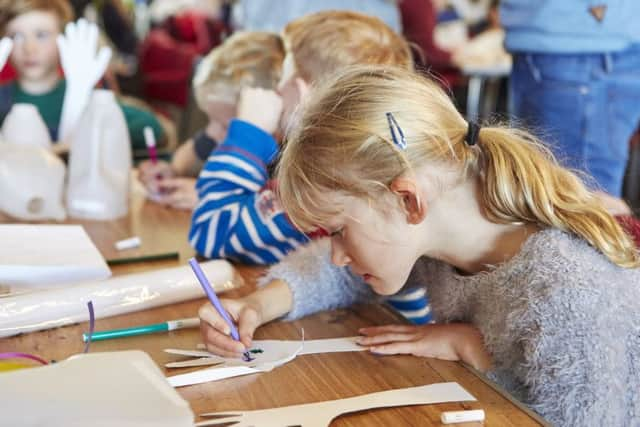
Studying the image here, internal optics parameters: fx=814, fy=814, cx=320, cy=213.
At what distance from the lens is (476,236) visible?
1.02 metres

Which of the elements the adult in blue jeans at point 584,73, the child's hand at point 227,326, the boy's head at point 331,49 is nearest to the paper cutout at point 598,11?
the adult in blue jeans at point 584,73

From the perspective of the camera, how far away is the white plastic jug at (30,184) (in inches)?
55.8

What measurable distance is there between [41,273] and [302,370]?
0.40 m

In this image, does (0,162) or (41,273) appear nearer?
(41,273)

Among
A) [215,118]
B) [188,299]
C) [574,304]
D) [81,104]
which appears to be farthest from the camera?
[81,104]

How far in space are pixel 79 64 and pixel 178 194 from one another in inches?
18.5

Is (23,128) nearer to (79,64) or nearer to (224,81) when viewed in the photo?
(79,64)

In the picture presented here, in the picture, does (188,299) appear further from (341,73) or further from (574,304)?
(574,304)

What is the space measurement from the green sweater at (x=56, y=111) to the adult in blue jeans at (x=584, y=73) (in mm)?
908

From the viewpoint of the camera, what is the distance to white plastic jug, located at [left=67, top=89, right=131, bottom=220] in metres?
1.46

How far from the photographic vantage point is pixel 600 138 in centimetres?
197

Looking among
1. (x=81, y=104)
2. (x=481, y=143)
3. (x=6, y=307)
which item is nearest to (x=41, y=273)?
(x=6, y=307)

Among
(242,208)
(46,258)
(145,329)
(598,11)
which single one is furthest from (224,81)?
(598,11)

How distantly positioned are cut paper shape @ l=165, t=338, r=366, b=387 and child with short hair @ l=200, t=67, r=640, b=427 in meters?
0.02
